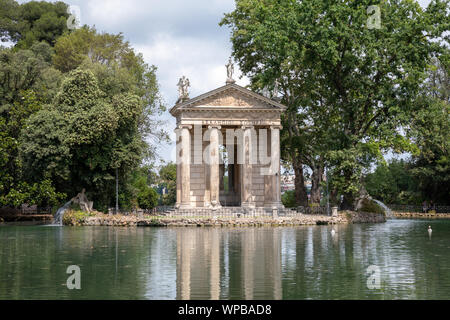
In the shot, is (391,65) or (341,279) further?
(391,65)

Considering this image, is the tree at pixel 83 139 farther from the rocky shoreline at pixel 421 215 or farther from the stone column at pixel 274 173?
the rocky shoreline at pixel 421 215

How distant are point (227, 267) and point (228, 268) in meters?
0.27

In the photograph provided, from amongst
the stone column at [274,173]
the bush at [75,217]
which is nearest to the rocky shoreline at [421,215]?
the stone column at [274,173]

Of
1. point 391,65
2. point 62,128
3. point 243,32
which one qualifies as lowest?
point 62,128

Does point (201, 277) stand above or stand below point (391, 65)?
below

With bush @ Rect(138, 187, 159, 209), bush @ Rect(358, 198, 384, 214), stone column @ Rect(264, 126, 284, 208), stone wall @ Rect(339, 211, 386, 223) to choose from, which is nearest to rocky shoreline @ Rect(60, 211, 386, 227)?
stone wall @ Rect(339, 211, 386, 223)

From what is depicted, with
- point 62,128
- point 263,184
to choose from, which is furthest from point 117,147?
point 263,184

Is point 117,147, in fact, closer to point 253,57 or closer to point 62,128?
point 62,128

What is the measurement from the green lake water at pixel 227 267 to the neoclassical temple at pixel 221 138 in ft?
74.6

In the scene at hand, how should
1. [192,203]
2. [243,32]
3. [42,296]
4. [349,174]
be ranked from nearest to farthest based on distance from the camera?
[42,296]
[349,174]
[192,203]
[243,32]

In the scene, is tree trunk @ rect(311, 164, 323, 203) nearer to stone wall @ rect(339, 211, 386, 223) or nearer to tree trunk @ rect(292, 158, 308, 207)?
tree trunk @ rect(292, 158, 308, 207)

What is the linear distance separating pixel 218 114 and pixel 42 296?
40766 mm

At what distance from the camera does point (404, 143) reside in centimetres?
5131
